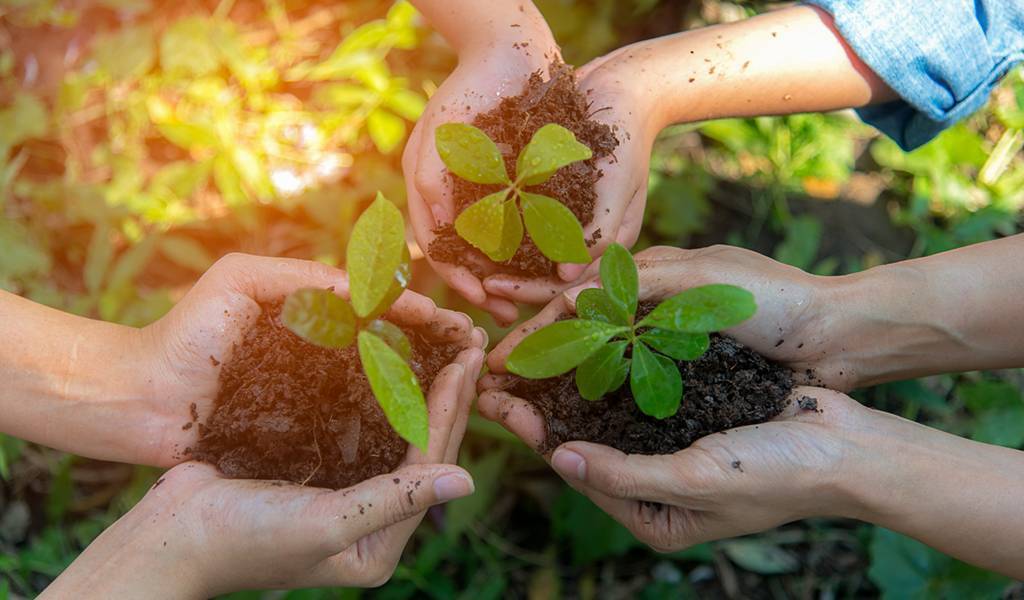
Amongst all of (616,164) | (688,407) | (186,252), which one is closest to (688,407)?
(688,407)

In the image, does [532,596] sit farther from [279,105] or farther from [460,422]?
[279,105]

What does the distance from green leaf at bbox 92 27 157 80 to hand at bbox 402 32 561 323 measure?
1.32 metres

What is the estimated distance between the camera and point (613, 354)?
53.5 inches

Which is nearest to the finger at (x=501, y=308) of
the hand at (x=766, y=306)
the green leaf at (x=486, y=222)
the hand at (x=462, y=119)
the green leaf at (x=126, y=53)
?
the hand at (x=462, y=119)

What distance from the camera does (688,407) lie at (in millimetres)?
1483

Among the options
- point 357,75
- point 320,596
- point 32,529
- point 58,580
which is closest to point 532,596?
point 320,596

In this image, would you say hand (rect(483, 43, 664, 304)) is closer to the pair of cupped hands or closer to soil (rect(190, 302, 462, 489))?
the pair of cupped hands

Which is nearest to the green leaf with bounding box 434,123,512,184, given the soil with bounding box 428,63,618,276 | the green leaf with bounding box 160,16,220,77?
the soil with bounding box 428,63,618,276

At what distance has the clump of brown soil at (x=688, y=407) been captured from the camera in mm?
1481

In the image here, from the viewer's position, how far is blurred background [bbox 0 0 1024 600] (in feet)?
6.97

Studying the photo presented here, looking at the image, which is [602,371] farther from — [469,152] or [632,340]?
[469,152]

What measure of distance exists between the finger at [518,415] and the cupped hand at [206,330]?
0.11 m

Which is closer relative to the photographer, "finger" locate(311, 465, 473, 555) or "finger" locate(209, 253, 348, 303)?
"finger" locate(311, 465, 473, 555)

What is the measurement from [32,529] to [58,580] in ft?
3.28
